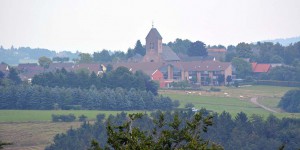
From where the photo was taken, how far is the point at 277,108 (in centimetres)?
9550

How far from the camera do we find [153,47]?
148 meters

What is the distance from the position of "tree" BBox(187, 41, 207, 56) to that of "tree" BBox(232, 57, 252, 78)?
24.2 meters

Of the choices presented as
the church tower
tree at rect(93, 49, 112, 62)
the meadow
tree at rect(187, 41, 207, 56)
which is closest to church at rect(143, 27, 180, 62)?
the church tower

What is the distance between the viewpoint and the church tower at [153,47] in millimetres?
147750

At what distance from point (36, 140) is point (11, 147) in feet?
11.3

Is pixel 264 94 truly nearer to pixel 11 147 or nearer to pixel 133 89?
pixel 133 89

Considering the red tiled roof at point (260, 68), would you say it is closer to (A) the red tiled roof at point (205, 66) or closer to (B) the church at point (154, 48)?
(A) the red tiled roof at point (205, 66)

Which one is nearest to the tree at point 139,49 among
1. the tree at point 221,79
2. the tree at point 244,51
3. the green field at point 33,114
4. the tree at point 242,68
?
the tree at point 244,51

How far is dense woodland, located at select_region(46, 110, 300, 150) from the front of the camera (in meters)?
63.9

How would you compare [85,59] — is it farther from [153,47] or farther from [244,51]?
[244,51]

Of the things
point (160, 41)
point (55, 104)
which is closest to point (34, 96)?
point (55, 104)

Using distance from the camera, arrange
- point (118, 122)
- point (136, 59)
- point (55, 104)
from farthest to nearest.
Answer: point (136, 59) → point (55, 104) → point (118, 122)

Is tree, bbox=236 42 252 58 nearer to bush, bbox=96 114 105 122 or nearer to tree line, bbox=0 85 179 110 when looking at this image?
tree line, bbox=0 85 179 110

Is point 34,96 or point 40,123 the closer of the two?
point 40,123
